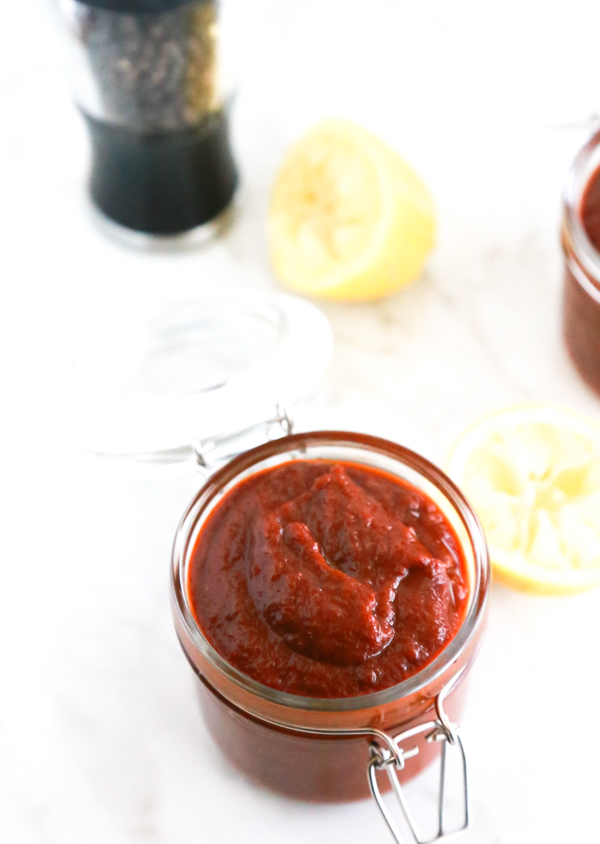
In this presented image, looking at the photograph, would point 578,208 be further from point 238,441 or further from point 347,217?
point 238,441

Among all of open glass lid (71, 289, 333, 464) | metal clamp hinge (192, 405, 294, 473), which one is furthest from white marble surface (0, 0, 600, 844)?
metal clamp hinge (192, 405, 294, 473)

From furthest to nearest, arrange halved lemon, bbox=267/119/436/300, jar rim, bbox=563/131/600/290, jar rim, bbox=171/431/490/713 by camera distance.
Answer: halved lemon, bbox=267/119/436/300 → jar rim, bbox=563/131/600/290 → jar rim, bbox=171/431/490/713

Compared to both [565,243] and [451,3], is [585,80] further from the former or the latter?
[565,243]

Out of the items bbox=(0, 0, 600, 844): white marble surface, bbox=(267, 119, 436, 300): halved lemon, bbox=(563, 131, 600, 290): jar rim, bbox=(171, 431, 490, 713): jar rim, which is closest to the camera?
bbox=(171, 431, 490, 713): jar rim

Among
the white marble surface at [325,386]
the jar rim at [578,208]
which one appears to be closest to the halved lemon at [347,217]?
the white marble surface at [325,386]

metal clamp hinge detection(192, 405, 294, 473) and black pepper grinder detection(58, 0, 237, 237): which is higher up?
black pepper grinder detection(58, 0, 237, 237)

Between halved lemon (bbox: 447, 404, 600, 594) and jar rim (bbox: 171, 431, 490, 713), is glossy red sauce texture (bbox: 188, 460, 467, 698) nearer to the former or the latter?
jar rim (bbox: 171, 431, 490, 713)
